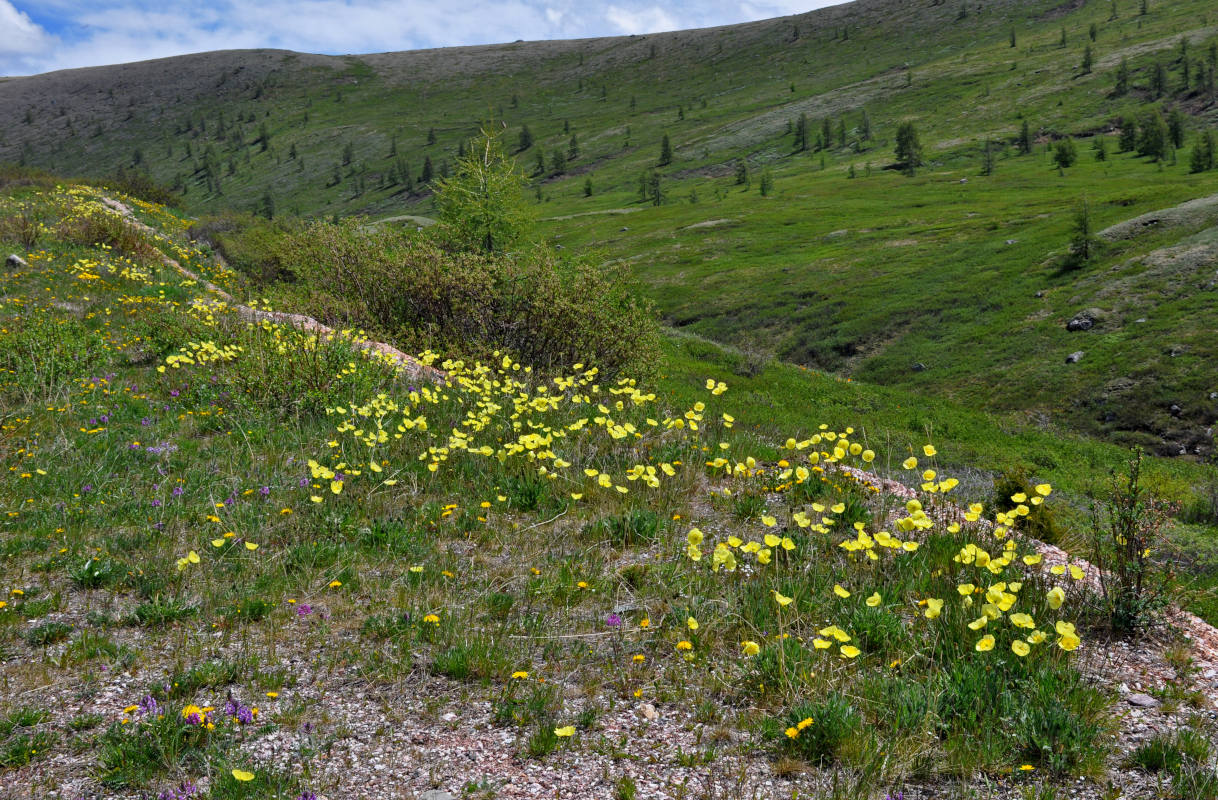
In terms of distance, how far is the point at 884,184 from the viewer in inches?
3546

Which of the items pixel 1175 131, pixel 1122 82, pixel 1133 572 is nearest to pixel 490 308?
pixel 1133 572

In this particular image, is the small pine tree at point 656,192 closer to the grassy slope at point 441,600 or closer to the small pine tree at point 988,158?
the small pine tree at point 988,158

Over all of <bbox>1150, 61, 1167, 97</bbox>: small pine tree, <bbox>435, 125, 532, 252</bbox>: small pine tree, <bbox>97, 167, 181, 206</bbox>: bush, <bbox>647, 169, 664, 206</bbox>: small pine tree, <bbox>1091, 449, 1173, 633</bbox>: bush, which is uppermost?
<bbox>1150, 61, 1167, 97</bbox>: small pine tree

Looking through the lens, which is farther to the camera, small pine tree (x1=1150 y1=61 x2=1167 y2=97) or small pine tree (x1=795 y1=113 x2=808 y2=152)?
small pine tree (x1=795 y1=113 x2=808 y2=152)

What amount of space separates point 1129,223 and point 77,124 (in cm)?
24391

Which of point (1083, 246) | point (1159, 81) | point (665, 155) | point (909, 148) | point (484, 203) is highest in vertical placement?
point (665, 155)

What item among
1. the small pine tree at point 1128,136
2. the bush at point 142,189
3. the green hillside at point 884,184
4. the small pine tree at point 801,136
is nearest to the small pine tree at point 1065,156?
the green hillside at point 884,184

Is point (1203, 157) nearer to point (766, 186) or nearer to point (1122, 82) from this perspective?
point (1122, 82)

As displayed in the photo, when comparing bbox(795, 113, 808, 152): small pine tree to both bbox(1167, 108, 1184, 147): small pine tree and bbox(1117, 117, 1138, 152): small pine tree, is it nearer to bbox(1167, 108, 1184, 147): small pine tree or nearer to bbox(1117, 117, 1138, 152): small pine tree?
bbox(1117, 117, 1138, 152): small pine tree

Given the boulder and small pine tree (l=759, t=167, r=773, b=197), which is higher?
small pine tree (l=759, t=167, r=773, b=197)

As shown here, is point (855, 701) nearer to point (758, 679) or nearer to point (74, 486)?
point (758, 679)

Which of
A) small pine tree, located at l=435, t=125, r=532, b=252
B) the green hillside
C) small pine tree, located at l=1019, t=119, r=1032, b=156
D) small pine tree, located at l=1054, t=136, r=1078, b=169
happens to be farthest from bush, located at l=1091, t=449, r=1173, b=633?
small pine tree, located at l=1019, t=119, r=1032, b=156

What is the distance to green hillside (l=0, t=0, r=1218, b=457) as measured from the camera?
32781 millimetres

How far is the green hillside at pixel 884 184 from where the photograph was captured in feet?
108
